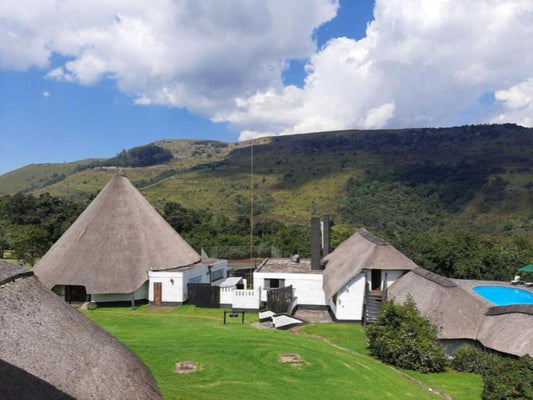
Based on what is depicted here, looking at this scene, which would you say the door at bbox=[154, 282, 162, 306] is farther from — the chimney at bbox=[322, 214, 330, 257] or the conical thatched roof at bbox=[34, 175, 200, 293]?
the chimney at bbox=[322, 214, 330, 257]

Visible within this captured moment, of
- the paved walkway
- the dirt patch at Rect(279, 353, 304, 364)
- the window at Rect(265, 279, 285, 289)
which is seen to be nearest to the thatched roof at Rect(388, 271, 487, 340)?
the paved walkway

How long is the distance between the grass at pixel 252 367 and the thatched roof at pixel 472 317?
13.9 ft

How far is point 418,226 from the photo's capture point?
8488 cm

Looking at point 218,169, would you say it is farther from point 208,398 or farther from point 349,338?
point 208,398

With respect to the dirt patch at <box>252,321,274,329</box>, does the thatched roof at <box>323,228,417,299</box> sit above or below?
above

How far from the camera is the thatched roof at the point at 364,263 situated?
83.9 ft

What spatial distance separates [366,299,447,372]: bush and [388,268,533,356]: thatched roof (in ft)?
4.11

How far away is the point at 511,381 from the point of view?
13695 millimetres

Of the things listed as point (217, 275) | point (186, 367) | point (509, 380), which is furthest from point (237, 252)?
point (509, 380)

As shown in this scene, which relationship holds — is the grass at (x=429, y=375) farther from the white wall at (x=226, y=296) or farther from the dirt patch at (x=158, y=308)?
the dirt patch at (x=158, y=308)

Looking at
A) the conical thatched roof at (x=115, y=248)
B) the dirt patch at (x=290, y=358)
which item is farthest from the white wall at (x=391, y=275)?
the conical thatched roof at (x=115, y=248)

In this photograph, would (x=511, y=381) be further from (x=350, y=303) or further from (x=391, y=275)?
(x=391, y=275)

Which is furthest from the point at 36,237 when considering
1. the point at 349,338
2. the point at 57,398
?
the point at 57,398

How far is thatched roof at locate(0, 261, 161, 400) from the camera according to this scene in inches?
248
